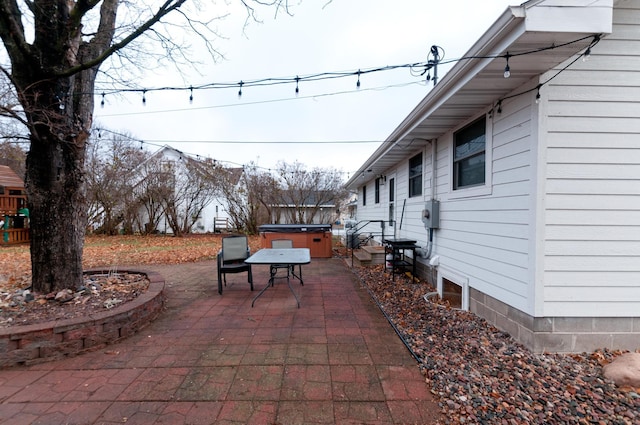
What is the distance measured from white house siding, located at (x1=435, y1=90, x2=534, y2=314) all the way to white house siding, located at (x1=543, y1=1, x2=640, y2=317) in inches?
7.0

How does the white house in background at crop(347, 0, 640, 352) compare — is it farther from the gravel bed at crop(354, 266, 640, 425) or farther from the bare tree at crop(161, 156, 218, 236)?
the bare tree at crop(161, 156, 218, 236)

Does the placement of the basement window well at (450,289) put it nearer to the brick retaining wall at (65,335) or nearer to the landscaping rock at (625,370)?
the landscaping rock at (625,370)

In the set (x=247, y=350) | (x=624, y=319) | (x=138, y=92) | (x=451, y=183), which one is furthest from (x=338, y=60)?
(x=624, y=319)

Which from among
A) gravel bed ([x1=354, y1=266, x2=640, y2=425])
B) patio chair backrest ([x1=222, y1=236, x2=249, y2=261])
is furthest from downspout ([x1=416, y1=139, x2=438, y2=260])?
patio chair backrest ([x1=222, y1=236, x2=249, y2=261])

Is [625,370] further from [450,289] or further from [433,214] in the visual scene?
[433,214]

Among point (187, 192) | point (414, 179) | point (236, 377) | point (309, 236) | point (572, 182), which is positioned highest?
point (187, 192)

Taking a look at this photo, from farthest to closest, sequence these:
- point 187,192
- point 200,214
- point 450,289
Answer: point 200,214, point 187,192, point 450,289

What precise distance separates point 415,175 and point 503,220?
314 centimetres

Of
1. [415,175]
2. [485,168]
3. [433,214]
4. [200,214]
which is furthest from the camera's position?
[200,214]

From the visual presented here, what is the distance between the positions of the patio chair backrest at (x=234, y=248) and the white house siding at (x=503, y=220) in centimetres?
341

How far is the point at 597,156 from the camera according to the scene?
8.54ft

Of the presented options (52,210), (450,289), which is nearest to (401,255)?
(450,289)

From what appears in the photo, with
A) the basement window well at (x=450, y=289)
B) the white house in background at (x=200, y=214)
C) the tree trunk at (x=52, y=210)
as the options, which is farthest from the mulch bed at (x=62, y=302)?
the white house in background at (x=200, y=214)

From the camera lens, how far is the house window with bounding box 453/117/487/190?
3648mm
